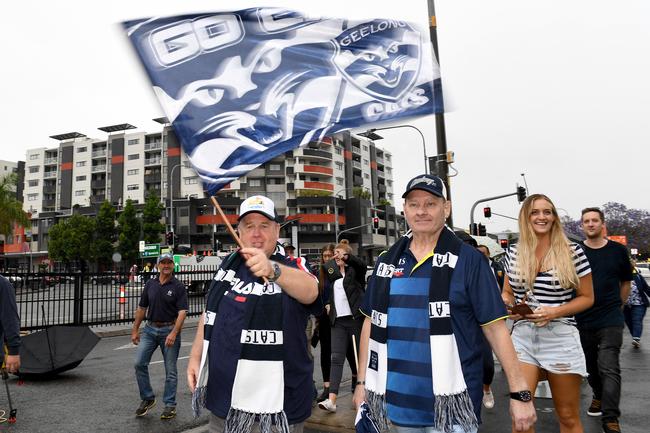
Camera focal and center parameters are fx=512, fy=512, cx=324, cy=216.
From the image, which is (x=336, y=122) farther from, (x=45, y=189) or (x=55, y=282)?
(x=45, y=189)

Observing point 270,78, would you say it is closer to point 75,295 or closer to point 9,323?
point 9,323

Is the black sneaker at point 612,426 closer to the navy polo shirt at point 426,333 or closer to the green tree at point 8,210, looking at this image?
the navy polo shirt at point 426,333

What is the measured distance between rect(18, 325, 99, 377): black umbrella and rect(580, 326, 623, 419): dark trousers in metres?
7.31

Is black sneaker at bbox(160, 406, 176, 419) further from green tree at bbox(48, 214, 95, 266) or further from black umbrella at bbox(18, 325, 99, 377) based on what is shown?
green tree at bbox(48, 214, 95, 266)

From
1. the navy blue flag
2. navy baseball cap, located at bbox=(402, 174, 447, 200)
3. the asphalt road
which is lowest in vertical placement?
the asphalt road

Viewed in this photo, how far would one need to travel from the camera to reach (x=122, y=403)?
6703 millimetres

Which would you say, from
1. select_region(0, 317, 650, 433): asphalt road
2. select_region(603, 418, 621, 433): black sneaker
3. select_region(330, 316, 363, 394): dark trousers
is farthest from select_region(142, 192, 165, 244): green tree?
select_region(603, 418, 621, 433): black sneaker

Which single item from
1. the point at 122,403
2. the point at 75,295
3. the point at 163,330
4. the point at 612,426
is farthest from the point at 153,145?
the point at 612,426

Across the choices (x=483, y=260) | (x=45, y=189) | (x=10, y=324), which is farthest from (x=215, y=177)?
(x=45, y=189)

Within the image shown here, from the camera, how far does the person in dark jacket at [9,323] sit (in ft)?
14.6

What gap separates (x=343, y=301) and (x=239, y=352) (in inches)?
150

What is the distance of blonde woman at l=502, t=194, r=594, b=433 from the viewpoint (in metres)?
3.58

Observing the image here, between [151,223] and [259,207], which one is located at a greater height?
[151,223]

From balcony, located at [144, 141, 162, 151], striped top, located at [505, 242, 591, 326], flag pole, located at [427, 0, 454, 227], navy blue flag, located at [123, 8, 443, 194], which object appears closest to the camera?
navy blue flag, located at [123, 8, 443, 194]
